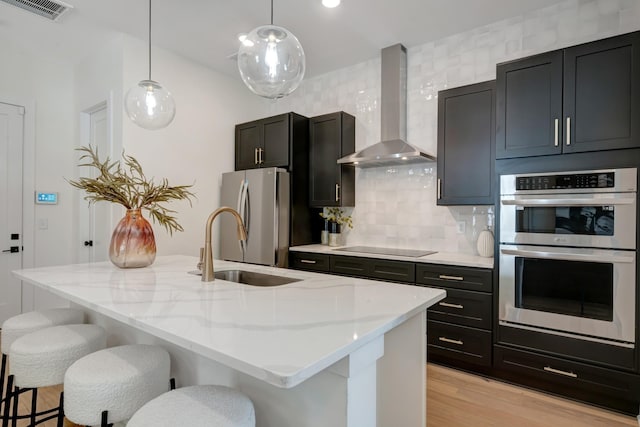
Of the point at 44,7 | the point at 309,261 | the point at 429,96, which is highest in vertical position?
the point at 44,7

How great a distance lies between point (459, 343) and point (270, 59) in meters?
2.45

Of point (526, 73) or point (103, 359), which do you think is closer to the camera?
point (103, 359)

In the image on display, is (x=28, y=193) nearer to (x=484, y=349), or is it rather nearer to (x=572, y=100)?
(x=484, y=349)

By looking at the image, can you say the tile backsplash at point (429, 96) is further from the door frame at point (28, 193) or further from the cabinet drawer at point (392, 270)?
the door frame at point (28, 193)

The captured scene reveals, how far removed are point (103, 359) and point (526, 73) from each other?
10.0ft

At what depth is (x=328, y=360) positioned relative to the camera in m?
0.81

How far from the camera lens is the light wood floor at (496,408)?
1996 millimetres

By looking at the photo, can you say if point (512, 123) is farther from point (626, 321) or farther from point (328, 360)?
point (328, 360)

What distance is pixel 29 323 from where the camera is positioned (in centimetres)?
183

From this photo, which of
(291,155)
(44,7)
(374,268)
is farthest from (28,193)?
(374,268)

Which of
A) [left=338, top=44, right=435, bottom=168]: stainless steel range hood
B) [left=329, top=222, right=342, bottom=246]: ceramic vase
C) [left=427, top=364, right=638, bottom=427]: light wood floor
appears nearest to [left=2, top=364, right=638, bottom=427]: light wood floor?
[left=427, top=364, right=638, bottom=427]: light wood floor

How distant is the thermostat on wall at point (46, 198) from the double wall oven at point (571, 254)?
4.62 metres

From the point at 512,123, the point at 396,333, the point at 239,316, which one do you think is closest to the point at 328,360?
the point at 239,316

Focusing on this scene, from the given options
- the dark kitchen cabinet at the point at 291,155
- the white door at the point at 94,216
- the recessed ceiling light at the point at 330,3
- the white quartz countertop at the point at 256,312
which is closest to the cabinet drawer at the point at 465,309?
the white quartz countertop at the point at 256,312
